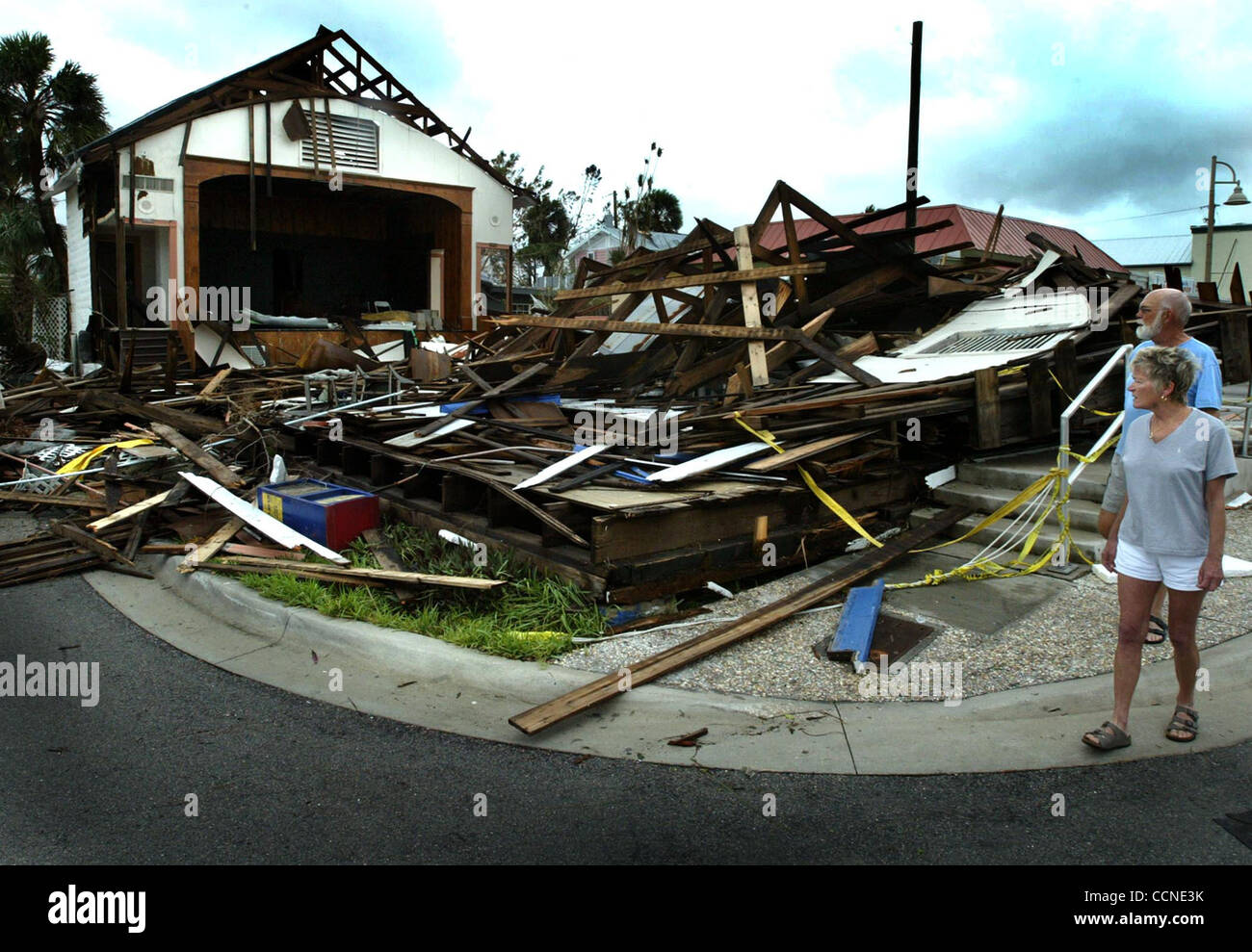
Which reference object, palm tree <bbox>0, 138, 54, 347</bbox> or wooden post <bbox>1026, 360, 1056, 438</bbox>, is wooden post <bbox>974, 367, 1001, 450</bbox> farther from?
palm tree <bbox>0, 138, 54, 347</bbox>

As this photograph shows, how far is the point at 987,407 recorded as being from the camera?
7469 mm

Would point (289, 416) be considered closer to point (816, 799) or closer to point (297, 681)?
point (297, 681)

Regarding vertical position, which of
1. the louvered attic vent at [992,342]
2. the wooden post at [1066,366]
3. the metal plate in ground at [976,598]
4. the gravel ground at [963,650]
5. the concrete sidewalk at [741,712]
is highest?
the louvered attic vent at [992,342]

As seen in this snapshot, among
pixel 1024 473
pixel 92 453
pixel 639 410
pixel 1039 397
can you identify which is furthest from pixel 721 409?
pixel 92 453

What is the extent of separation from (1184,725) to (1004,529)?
2.99 m

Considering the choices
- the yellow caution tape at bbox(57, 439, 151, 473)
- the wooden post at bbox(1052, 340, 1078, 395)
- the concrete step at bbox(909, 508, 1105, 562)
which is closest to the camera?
the concrete step at bbox(909, 508, 1105, 562)

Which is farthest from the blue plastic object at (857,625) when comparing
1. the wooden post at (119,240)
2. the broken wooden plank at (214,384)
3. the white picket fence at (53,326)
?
the white picket fence at (53,326)

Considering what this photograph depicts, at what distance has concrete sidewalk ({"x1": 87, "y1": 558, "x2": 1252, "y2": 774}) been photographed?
3965mm

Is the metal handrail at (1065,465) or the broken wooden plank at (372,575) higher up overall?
the metal handrail at (1065,465)

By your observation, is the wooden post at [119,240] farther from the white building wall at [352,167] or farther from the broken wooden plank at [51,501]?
the broken wooden plank at [51,501]

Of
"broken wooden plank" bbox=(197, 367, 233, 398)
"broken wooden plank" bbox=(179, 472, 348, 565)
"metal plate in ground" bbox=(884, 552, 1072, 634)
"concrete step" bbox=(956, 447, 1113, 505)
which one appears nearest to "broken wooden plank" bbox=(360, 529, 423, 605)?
"broken wooden plank" bbox=(179, 472, 348, 565)

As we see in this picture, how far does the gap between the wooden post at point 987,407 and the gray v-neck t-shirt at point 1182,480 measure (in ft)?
11.9

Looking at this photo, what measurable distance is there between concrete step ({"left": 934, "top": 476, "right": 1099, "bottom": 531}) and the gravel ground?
3.41 feet

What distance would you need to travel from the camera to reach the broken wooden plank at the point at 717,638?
14.0 feet
